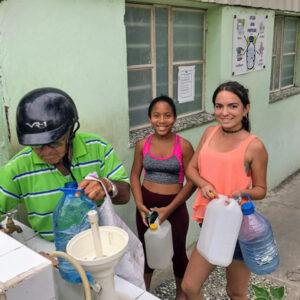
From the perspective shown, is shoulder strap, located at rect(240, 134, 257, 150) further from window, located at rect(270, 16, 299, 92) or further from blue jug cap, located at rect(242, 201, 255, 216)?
window, located at rect(270, 16, 299, 92)

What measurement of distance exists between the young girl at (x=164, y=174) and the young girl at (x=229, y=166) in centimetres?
25

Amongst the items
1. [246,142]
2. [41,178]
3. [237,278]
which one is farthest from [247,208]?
[41,178]

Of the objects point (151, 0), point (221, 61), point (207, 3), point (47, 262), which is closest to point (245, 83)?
point (221, 61)

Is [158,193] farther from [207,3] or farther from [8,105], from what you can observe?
[207,3]

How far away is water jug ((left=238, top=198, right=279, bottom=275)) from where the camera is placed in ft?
6.73

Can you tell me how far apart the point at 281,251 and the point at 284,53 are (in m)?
3.67

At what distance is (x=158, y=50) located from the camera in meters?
3.43

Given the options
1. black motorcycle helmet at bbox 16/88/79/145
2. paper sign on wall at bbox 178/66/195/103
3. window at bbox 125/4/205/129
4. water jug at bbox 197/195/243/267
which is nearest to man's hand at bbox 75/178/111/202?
black motorcycle helmet at bbox 16/88/79/145

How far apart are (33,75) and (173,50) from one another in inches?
74.4

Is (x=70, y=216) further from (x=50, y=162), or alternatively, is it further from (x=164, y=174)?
(x=164, y=174)

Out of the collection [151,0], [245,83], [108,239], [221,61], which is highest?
[151,0]

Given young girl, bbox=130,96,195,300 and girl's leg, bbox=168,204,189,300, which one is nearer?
young girl, bbox=130,96,195,300

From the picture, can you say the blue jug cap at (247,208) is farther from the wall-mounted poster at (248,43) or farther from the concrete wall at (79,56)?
the wall-mounted poster at (248,43)

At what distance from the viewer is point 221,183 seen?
2195mm
